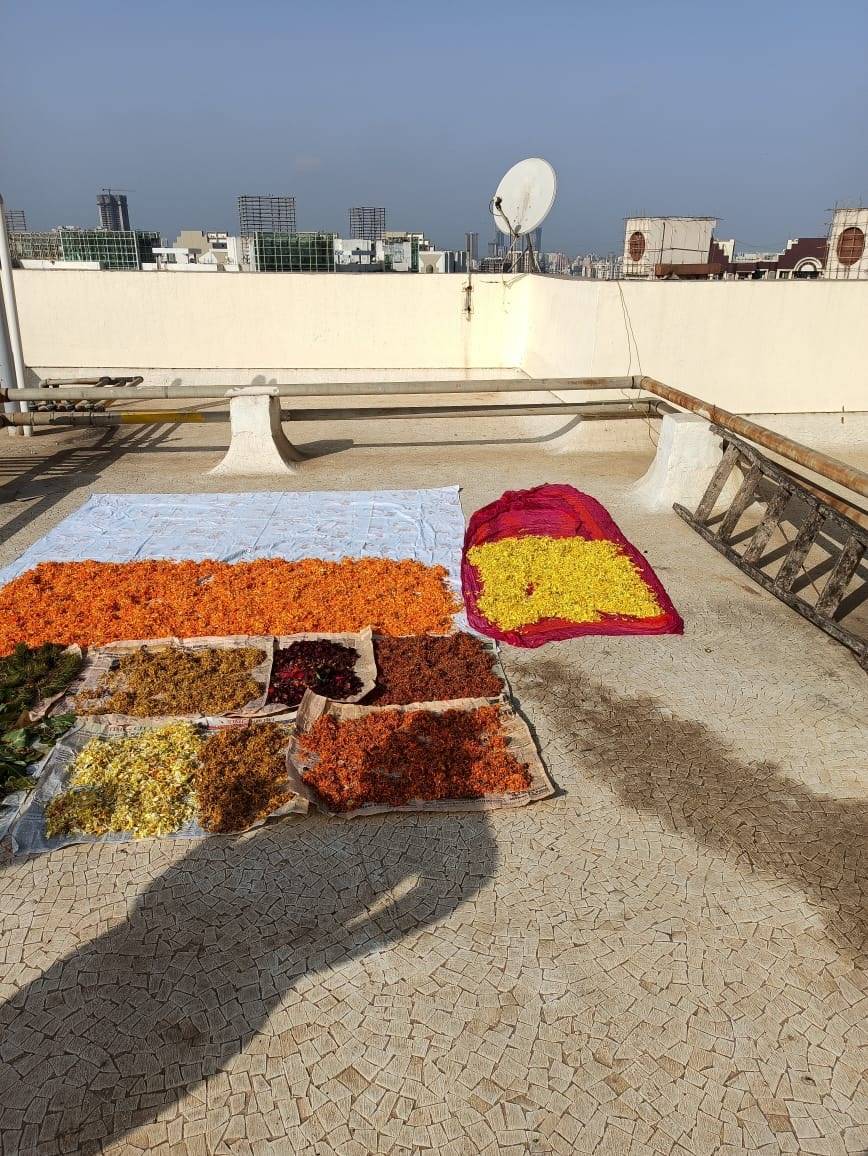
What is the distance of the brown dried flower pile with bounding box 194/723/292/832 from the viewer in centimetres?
357

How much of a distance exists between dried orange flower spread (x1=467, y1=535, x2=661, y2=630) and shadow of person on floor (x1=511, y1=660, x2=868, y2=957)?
0.93 metres

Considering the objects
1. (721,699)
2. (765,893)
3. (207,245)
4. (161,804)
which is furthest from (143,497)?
(207,245)

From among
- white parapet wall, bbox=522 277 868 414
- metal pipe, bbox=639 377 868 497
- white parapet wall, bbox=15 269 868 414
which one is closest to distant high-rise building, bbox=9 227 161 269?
white parapet wall, bbox=15 269 868 414

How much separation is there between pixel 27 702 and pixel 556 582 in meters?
3.69

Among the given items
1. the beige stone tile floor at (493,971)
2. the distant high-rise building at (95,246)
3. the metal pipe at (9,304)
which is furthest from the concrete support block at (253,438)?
the distant high-rise building at (95,246)

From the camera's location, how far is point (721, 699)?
4.59 meters

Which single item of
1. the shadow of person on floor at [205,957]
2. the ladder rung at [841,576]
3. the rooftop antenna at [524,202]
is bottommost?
the shadow of person on floor at [205,957]

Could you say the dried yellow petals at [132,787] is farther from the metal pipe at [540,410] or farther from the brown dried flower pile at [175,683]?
the metal pipe at [540,410]

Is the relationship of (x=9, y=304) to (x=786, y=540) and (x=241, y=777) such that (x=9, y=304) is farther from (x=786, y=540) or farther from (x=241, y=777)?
(x=786, y=540)

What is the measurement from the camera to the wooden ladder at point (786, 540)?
5.39m

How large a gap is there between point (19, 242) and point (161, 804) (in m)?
34.3

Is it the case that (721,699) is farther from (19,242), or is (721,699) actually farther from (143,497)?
(19,242)

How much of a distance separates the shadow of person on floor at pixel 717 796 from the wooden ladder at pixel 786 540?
158 centimetres

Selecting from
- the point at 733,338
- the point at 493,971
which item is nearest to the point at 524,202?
the point at 733,338
